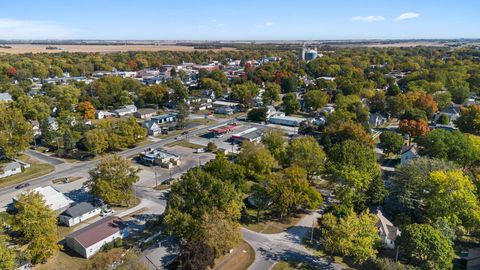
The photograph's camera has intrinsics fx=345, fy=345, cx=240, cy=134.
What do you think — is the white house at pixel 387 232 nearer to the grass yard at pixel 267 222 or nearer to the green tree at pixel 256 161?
the grass yard at pixel 267 222

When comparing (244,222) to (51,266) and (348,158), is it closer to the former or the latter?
(348,158)

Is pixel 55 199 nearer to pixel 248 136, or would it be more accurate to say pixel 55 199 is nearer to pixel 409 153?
pixel 248 136

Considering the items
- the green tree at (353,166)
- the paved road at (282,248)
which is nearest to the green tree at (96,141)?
the paved road at (282,248)

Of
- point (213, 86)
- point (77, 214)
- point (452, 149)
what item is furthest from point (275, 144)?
point (213, 86)

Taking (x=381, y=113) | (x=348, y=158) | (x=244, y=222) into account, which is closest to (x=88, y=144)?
(x=244, y=222)

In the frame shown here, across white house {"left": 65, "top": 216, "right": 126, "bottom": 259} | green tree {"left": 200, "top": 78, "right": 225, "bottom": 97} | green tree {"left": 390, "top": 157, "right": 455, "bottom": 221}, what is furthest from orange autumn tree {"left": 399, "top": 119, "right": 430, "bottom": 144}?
green tree {"left": 200, "top": 78, "right": 225, "bottom": 97}

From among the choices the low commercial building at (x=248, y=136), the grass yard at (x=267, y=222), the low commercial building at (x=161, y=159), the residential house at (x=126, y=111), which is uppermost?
the residential house at (x=126, y=111)
